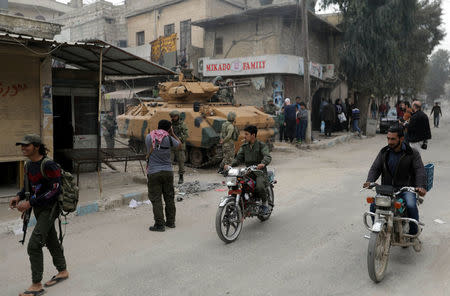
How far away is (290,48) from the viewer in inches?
842

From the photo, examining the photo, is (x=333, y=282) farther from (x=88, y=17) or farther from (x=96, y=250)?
(x=88, y=17)

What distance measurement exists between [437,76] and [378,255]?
88.0m

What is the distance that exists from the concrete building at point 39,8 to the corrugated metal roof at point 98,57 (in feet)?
94.0

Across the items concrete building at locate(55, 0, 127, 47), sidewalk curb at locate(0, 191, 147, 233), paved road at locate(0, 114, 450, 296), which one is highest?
concrete building at locate(55, 0, 127, 47)

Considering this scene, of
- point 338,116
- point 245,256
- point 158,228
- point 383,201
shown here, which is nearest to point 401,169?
point 383,201

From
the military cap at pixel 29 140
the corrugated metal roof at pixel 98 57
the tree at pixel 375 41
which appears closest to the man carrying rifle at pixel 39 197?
the military cap at pixel 29 140

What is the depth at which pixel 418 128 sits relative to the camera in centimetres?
871

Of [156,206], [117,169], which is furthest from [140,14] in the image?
[156,206]

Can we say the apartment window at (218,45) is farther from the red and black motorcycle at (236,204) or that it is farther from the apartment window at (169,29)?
the red and black motorcycle at (236,204)

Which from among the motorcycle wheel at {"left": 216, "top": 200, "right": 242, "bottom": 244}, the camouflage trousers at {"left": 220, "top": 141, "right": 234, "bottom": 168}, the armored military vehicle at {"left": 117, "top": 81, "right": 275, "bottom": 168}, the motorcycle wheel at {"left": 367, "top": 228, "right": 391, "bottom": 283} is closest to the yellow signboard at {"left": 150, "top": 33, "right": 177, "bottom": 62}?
the armored military vehicle at {"left": 117, "top": 81, "right": 275, "bottom": 168}

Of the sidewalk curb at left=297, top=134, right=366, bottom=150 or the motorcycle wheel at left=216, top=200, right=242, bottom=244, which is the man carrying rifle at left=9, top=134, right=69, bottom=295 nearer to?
the motorcycle wheel at left=216, top=200, right=242, bottom=244

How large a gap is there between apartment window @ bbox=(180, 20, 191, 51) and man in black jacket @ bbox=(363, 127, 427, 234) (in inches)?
820

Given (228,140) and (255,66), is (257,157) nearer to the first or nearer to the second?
(228,140)

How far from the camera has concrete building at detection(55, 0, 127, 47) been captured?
1088 inches
